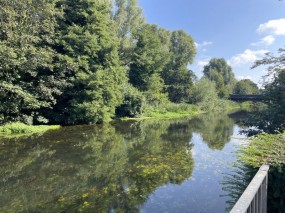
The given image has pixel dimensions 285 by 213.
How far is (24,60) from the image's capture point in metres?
16.3

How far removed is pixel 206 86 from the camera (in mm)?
47438

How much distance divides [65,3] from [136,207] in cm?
2072

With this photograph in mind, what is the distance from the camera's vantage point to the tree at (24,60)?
51.2ft

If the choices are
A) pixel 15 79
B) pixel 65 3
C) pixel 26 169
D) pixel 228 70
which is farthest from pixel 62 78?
pixel 228 70

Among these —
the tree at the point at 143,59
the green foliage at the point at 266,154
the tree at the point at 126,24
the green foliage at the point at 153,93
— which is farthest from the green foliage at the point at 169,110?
the green foliage at the point at 266,154

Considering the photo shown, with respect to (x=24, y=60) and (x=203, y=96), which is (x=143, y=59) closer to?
(x=203, y=96)

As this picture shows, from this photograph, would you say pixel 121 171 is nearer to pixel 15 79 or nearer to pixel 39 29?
pixel 15 79

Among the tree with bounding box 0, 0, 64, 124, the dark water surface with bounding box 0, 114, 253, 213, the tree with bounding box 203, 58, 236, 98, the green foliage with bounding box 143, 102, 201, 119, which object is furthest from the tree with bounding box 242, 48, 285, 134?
the tree with bounding box 203, 58, 236, 98

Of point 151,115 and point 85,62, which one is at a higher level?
point 85,62

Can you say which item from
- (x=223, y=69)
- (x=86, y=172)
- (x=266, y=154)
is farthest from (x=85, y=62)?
(x=223, y=69)

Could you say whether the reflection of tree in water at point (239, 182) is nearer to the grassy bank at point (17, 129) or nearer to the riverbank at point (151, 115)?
the riverbank at point (151, 115)

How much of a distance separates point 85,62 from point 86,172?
14.0 meters

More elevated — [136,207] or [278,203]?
[278,203]

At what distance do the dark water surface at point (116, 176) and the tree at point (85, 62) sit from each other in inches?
285
